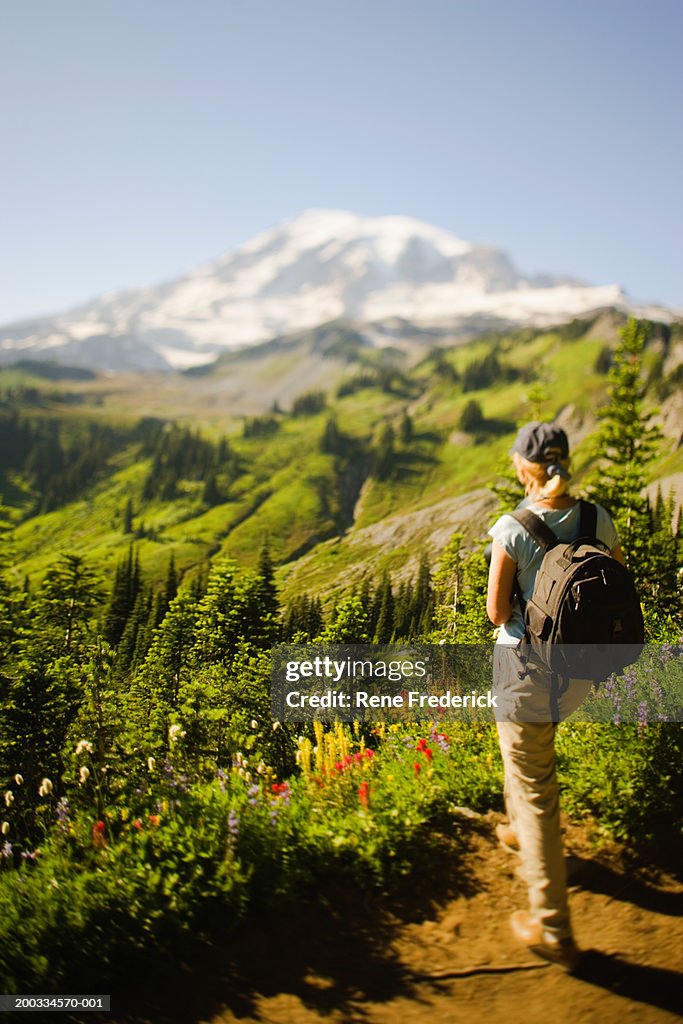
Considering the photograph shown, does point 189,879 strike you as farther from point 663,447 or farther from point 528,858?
point 663,447

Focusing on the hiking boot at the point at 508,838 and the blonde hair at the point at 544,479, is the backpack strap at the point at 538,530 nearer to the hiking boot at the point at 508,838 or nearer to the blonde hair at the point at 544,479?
the blonde hair at the point at 544,479

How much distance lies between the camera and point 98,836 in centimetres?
587

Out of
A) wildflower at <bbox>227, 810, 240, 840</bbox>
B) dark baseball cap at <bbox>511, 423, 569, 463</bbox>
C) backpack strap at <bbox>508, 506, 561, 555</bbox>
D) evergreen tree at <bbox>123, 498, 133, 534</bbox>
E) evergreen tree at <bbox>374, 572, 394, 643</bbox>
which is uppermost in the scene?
dark baseball cap at <bbox>511, 423, 569, 463</bbox>

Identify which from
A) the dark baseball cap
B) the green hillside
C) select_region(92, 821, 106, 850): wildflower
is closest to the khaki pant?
the dark baseball cap

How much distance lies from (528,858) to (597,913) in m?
0.99

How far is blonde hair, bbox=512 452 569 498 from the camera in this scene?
4.75 meters

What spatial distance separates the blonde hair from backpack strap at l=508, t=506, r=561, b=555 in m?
0.22

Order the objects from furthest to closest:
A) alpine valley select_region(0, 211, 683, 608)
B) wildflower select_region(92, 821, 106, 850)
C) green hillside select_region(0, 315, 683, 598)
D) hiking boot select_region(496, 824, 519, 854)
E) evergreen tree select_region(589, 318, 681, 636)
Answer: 1. green hillside select_region(0, 315, 683, 598)
2. alpine valley select_region(0, 211, 683, 608)
3. evergreen tree select_region(589, 318, 681, 636)
4. wildflower select_region(92, 821, 106, 850)
5. hiking boot select_region(496, 824, 519, 854)

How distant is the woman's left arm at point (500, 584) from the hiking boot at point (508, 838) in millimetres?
2104

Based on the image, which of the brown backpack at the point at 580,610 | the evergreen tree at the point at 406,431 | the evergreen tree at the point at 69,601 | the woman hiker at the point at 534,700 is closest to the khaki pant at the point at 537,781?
the woman hiker at the point at 534,700

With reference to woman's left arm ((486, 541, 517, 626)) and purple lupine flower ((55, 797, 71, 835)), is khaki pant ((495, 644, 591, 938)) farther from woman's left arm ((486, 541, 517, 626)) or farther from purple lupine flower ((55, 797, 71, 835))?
purple lupine flower ((55, 797, 71, 835))

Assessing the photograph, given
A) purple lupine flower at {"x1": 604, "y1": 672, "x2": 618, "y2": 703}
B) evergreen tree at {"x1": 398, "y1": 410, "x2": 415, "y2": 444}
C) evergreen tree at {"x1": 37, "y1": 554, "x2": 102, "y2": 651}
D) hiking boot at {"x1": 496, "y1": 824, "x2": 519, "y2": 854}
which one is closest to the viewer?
hiking boot at {"x1": 496, "y1": 824, "x2": 519, "y2": 854}

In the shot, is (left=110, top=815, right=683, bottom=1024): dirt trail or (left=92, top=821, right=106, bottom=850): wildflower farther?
(left=92, top=821, right=106, bottom=850): wildflower

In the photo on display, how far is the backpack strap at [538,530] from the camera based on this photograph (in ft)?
15.3
